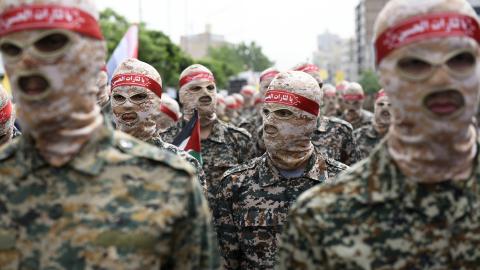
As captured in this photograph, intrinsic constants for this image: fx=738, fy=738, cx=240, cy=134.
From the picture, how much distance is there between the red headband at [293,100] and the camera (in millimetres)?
5895

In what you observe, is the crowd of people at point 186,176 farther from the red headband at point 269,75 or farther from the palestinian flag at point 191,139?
the red headband at point 269,75

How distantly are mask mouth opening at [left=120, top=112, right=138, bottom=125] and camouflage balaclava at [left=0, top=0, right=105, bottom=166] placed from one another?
9.86 ft

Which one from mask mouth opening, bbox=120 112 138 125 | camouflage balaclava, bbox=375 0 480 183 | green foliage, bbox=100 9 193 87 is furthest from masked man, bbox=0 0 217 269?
green foliage, bbox=100 9 193 87

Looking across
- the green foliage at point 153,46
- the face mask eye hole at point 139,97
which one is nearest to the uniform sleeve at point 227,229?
the face mask eye hole at point 139,97

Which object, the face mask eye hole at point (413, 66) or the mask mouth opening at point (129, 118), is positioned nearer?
the face mask eye hole at point (413, 66)

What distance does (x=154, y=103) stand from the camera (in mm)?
6410

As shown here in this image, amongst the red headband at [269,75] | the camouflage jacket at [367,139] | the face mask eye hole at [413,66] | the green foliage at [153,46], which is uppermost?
the green foliage at [153,46]

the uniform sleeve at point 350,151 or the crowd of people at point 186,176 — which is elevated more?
the uniform sleeve at point 350,151

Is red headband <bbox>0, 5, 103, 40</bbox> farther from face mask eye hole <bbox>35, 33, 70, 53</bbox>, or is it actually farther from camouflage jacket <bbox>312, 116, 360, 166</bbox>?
camouflage jacket <bbox>312, 116, 360, 166</bbox>

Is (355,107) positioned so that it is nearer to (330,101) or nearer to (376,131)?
(376,131)

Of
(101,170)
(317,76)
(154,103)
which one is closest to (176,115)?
(317,76)

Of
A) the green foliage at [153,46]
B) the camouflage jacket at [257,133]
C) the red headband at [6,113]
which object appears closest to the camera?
the red headband at [6,113]

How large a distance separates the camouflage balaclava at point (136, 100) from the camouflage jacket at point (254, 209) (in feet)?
3.17

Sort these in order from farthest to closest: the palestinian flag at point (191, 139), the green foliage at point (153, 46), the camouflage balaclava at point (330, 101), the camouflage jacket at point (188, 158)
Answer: the green foliage at point (153, 46) → the camouflage balaclava at point (330, 101) → the palestinian flag at point (191, 139) → the camouflage jacket at point (188, 158)
